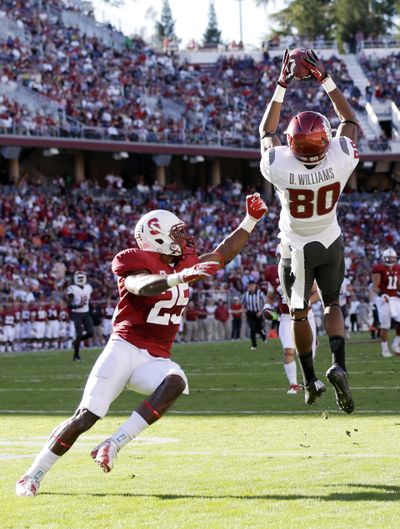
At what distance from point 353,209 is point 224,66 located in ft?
32.1

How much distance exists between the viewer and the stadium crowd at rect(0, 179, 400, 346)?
105 feet

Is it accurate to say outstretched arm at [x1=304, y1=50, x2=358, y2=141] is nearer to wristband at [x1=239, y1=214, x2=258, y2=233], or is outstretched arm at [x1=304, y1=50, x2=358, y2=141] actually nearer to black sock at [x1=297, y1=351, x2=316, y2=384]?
wristband at [x1=239, y1=214, x2=258, y2=233]

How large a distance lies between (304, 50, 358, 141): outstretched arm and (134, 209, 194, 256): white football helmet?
1888 millimetres

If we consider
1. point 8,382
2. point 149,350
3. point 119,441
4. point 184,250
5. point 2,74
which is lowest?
point 8,382

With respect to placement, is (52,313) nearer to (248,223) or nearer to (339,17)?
(248,223)

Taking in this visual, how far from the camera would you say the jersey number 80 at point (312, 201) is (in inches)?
325

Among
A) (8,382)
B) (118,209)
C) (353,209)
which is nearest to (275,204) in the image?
(353,209)

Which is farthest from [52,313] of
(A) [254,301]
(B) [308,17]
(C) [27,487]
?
(B) [308,17]

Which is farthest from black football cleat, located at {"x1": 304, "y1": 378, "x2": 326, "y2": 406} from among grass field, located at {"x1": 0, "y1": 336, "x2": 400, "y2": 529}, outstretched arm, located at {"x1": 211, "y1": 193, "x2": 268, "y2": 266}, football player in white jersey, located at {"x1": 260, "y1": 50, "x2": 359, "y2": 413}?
outstretched arm, located at {"x1": 211, "y1": 193, "x2": 268, "y2": 266}

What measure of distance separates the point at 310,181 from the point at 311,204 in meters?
0.23

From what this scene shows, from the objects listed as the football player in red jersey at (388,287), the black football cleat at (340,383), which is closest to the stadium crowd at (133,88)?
the football player in red jersey at (388,287)

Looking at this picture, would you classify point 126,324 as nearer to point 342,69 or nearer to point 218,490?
point 218,490

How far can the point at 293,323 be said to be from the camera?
29.9ft

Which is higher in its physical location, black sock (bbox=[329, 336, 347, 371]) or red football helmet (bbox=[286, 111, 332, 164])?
red football helmet (bbox=[286, 111, 332, 164])
